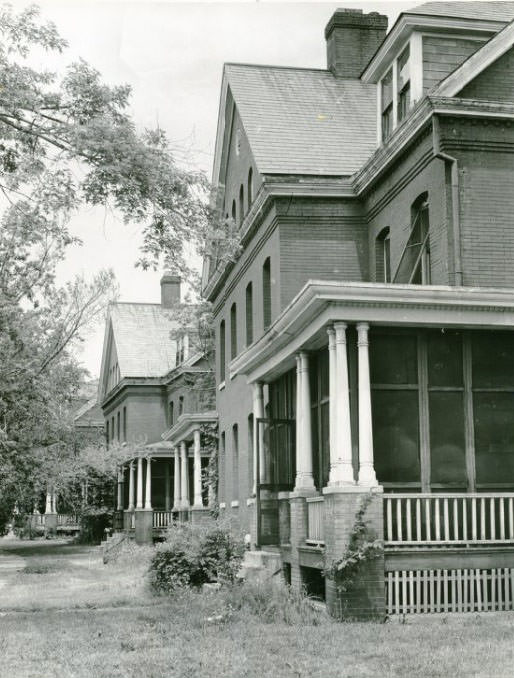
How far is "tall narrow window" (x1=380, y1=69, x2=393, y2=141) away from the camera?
63.8ft

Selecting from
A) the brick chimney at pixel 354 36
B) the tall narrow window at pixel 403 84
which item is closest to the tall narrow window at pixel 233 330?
the brick chimney at pixel 354 36

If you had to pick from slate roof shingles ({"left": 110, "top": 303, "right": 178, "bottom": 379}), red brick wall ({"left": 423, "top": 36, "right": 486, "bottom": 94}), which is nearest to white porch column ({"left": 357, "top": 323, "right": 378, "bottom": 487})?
red brick wall ({"left": 423, "top": 36, "right": 486, "bottom": 94})

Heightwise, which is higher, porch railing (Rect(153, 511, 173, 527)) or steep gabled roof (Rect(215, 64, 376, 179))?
steep gabled roof (Rect(215, 64, 376, 179))

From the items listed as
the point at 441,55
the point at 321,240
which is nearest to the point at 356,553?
the point at 321,240

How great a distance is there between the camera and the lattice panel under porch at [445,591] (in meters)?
12.8

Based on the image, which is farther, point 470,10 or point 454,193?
point 470,10

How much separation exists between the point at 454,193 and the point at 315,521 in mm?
5777

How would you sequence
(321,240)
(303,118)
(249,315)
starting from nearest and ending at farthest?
(321,240) → (303,118) → (249,315)

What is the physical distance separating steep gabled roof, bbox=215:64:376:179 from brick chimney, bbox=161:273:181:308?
2742 cm

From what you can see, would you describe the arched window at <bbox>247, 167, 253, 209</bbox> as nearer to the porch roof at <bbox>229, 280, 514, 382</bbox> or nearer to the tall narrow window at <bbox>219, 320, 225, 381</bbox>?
the tall narrow window at <bbox>219, 320, 225, 381</bbox>

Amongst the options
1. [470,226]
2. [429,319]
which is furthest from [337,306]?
[470,226]

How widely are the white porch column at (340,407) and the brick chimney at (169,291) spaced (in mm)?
38765

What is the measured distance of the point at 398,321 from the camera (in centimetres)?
1354

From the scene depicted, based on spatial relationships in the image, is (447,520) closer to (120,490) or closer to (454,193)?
(454,193)
